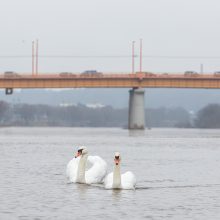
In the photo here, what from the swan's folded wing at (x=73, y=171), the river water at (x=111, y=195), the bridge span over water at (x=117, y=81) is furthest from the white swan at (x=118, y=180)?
the bridge span over water at (x=117, y=81)

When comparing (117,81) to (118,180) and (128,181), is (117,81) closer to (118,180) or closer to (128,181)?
(128,181)

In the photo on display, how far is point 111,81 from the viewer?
600 ft

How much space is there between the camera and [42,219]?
34.2 metres

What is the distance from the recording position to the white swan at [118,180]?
142ft

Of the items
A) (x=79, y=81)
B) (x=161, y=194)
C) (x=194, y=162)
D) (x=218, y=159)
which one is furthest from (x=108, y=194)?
(x=79, y=81)

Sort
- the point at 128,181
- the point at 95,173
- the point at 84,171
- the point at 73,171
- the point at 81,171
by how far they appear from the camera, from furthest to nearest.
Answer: the point at 73,171 < the point at 95,173 < the point at 84,171 < the point at 81,171 < the point at 128,181

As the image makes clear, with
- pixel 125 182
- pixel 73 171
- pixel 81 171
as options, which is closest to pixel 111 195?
pixel 125 182

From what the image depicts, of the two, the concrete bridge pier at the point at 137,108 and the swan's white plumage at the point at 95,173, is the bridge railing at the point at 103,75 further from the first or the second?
the swan's white plumage at the point at 95,173

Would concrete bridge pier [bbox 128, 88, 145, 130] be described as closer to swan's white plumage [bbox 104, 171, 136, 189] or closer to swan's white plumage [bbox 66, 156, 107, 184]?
swan's white plumage [bbox 66, 156, 107, 184]

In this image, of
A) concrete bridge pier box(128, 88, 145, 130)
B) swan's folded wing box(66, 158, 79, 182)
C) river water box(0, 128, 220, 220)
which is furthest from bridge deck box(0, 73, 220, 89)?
swan's folded wing box(66, 158, 79, 182)

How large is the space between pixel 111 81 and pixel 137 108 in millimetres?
10660

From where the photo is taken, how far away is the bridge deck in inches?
7023

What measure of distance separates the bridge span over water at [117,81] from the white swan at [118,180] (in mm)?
132523

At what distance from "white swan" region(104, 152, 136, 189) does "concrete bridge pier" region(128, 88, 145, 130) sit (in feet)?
467
